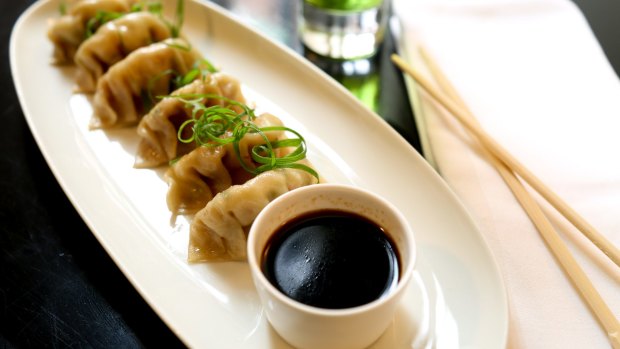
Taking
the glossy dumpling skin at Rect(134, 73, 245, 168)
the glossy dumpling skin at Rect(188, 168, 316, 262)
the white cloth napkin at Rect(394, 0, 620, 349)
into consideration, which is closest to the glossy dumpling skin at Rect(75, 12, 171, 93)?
the glossy dumpling skin at Rect(134, 73, 245, 168)

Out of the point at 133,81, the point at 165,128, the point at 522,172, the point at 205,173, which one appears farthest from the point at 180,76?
the point at 522,172

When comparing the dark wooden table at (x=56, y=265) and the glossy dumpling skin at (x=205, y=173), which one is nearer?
the dark wooden table at (x=56, y=265)

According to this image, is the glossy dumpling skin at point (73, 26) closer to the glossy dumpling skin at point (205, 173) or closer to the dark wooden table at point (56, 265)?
the dark wooden table at point (56, 265)

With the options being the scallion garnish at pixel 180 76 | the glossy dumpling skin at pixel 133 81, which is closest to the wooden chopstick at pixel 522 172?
the scallion garnish at pixel 180 76

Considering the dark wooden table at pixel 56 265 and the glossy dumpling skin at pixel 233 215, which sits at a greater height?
the glossy dumpling skin at pixel 233 215

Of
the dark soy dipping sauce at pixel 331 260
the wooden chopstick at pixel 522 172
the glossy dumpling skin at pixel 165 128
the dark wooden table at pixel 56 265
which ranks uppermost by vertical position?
the wooden chopstick at pixel 522 172

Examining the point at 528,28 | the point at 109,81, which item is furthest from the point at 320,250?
the point at 528,28

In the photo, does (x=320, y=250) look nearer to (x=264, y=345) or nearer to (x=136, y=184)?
(x=264, y=345)
